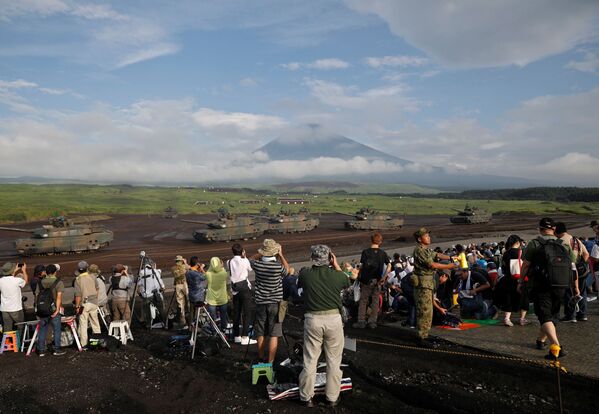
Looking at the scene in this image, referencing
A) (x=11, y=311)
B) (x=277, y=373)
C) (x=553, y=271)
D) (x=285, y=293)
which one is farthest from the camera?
(x=285, y=293)

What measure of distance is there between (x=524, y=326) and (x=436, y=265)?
2.94 metres

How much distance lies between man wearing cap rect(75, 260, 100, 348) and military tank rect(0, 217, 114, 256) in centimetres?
2377

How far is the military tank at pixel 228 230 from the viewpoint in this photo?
37.7 meters

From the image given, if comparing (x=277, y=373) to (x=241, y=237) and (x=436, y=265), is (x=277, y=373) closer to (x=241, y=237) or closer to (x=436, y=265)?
(x=436, y=265)

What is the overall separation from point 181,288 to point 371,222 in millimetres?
41477

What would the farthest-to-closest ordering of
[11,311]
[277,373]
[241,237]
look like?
[241,237] → [11,311] → [277,373]

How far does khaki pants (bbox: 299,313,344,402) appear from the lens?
5945 mm

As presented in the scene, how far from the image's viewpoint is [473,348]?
8.09 metres

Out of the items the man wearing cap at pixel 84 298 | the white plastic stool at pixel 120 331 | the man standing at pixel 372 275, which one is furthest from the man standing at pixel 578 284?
the man wearing cap at pixel 84 298

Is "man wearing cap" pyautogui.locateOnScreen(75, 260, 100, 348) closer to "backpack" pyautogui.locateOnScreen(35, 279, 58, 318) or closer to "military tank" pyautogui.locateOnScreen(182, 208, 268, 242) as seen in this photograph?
"backpack" pyautogui.locateOnScreen(35, 279, 58, 318)

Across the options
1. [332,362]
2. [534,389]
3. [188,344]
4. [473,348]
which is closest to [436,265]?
[473,348]

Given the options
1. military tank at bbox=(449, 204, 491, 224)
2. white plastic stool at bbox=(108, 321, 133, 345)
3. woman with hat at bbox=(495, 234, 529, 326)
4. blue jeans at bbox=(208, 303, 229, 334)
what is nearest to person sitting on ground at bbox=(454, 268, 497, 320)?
woman with hat at bbox=(495, 234, 529, 326)

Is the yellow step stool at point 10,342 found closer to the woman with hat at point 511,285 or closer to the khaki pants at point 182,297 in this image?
the khaki pants at point 182,297

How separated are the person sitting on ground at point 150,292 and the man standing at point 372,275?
5146mm
